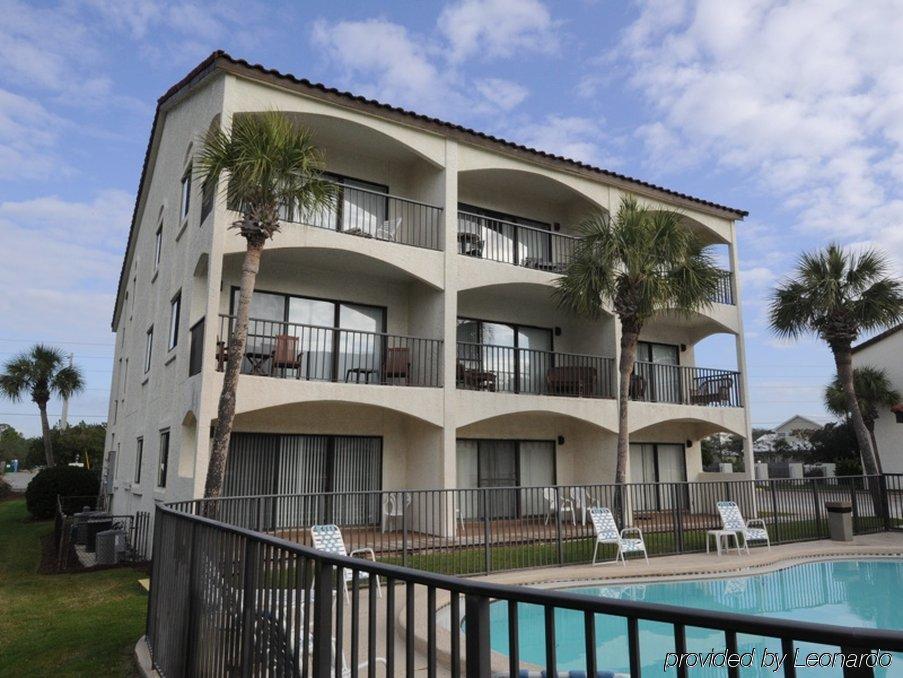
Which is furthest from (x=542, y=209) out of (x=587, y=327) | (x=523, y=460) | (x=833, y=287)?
(x=833, y=287)

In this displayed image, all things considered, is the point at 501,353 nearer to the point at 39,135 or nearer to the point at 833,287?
the point at 833,287

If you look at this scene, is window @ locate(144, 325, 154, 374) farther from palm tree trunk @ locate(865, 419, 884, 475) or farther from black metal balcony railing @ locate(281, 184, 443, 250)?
palm tree trunk @ locate(865, 419, 884, 475)

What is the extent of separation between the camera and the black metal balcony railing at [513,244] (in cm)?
1802

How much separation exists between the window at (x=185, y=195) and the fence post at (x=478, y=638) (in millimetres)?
16247

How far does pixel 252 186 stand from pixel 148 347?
12.0 metres

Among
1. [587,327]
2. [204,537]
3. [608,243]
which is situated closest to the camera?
[204,537]

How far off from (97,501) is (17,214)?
14983mm

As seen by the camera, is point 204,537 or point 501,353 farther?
point 501,353

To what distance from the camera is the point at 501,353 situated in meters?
18.8

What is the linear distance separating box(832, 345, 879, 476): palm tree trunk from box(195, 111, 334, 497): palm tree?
1723 cm

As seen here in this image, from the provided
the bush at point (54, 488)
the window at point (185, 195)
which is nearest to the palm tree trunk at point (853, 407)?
the window at point (185, 195)

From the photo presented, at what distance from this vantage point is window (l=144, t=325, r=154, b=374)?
2003 centimetres

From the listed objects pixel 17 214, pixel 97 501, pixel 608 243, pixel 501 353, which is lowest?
pixel 97 501

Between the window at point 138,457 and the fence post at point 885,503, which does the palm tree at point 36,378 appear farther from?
the fence post at point 885,503
